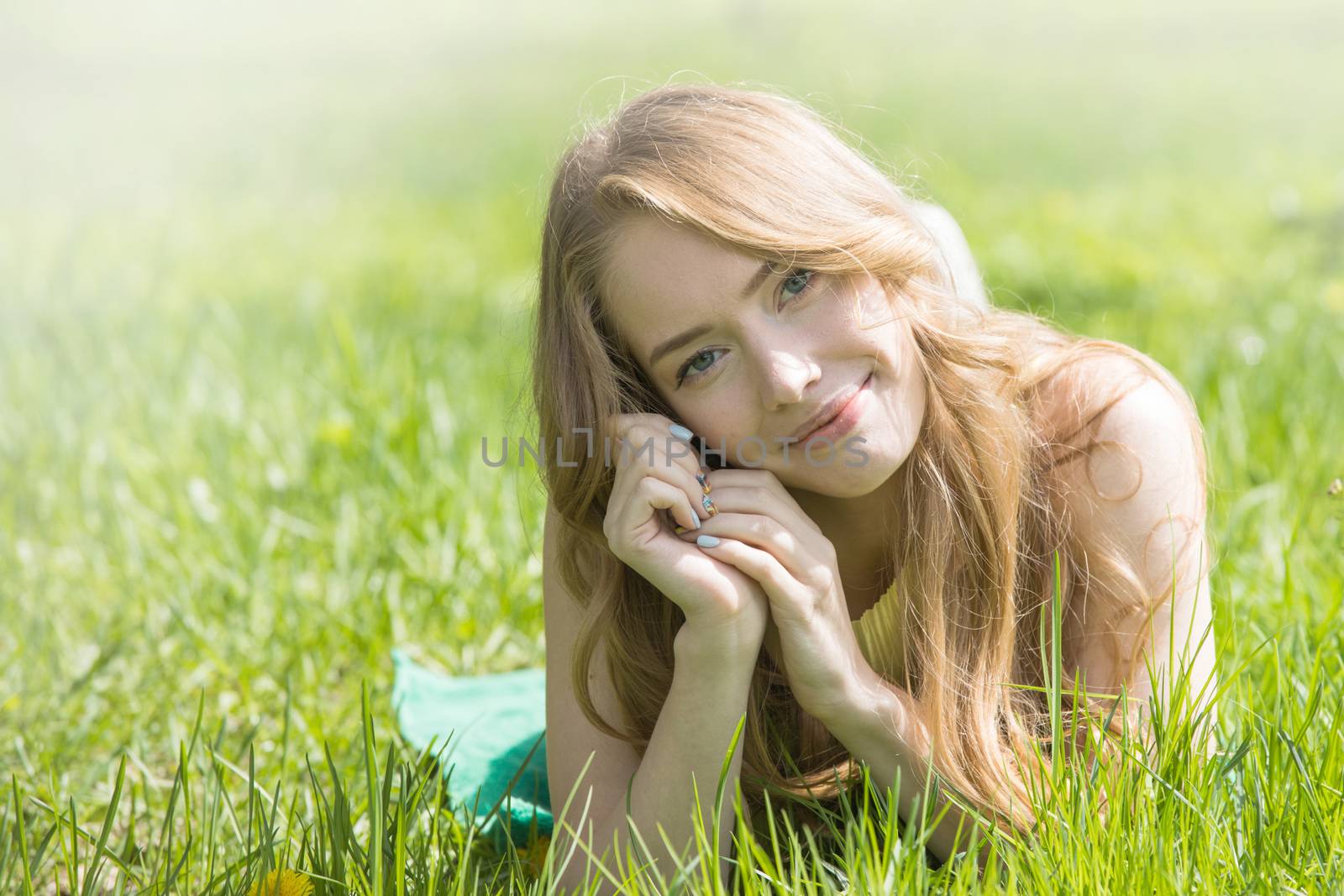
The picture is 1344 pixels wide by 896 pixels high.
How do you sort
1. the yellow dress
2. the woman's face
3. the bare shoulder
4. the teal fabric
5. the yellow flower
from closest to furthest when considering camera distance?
1. the yellow flower
2. the woman's face
3. the bare shoulder
4. the yellow dress
5. the teal fabric

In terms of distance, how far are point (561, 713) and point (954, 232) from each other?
1800mm

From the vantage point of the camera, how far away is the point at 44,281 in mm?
5152

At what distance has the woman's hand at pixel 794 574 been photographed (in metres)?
1.78

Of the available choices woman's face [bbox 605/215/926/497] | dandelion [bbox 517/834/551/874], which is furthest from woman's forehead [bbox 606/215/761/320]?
dandelion [bbox 517/834/551/874]

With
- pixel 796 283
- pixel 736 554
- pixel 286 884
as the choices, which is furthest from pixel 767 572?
pixel 286 884

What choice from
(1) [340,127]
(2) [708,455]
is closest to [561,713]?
(2) [708,455]

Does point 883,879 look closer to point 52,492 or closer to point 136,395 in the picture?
point 52,492

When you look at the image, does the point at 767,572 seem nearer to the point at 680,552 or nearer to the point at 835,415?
the point at 680,552

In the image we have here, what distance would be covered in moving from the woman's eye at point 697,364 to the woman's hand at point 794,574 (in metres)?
0.15

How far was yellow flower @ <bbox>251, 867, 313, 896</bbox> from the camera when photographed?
65.6 inches

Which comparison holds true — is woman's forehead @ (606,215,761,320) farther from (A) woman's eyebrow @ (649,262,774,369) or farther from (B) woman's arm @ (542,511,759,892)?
(B) woman's arm @ (542,511,759,892)

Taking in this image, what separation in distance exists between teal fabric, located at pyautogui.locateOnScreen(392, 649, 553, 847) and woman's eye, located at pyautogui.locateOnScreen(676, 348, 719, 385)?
89 centimetres

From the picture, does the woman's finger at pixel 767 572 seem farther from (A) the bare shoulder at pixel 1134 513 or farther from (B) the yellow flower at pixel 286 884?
(B) the yellow flower at pixel 286 884

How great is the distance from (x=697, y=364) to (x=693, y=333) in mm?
60
